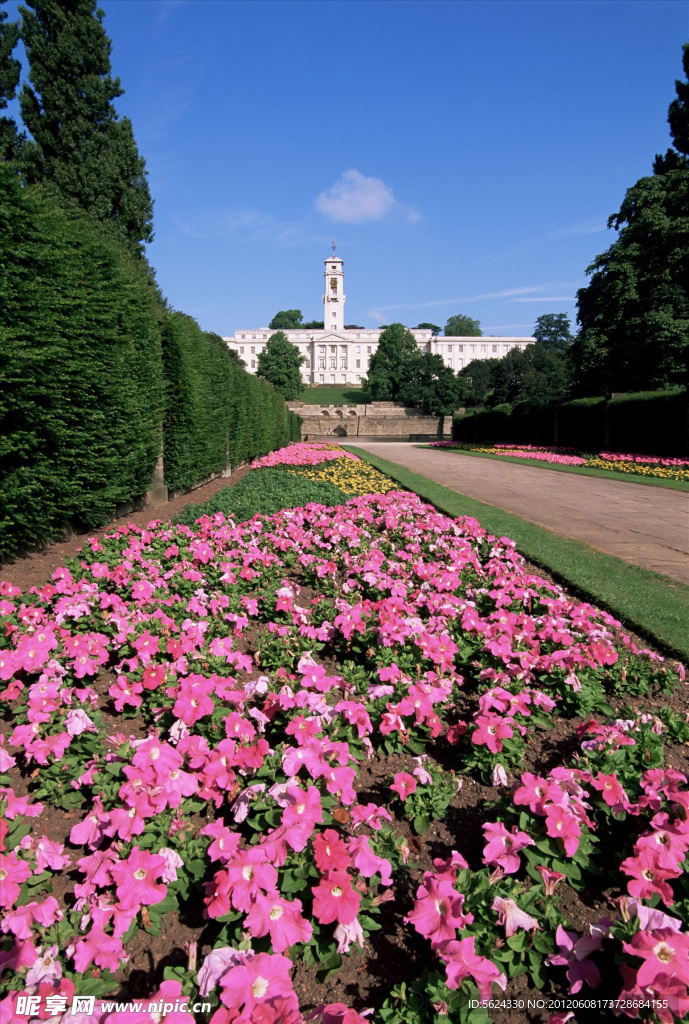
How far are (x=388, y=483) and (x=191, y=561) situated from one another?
237 inches

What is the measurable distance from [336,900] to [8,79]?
25.8 meters

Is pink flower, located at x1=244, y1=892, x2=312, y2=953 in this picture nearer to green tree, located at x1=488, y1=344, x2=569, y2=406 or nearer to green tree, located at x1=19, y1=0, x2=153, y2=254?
green tree, located at x1=19, y1=0, x2=153, y2=254

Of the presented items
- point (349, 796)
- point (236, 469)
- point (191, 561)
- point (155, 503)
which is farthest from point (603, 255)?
point (349, 796)

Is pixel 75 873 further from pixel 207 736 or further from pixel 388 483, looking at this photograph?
pixel 388 483

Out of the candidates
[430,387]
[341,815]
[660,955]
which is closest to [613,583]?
[341,815]

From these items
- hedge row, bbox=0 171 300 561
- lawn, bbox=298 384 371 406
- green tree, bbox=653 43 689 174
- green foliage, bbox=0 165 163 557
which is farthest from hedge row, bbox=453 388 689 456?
lawn, bbox=298 384 371 406

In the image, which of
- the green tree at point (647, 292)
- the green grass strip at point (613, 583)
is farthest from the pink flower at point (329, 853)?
the green tree at point (647, 292)

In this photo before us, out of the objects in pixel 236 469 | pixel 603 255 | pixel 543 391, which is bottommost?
pixel 236 469

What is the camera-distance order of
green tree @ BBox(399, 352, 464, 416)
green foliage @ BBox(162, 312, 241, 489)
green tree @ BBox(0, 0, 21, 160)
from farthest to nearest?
green tree @ BBox(399, 352, 464, 416), green tree @ BBox(0, 0, 21, 160), green foliage @ BBox(162, 312, 241, 489)

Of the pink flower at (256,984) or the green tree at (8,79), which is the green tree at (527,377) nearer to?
the green tree at (8,79)

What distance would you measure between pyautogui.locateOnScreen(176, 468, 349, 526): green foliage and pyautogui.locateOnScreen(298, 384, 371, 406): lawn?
242 feet

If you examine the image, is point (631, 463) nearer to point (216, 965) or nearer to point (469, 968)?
point (469, 968)

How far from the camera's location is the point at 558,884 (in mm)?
1665

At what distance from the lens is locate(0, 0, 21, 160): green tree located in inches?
743
